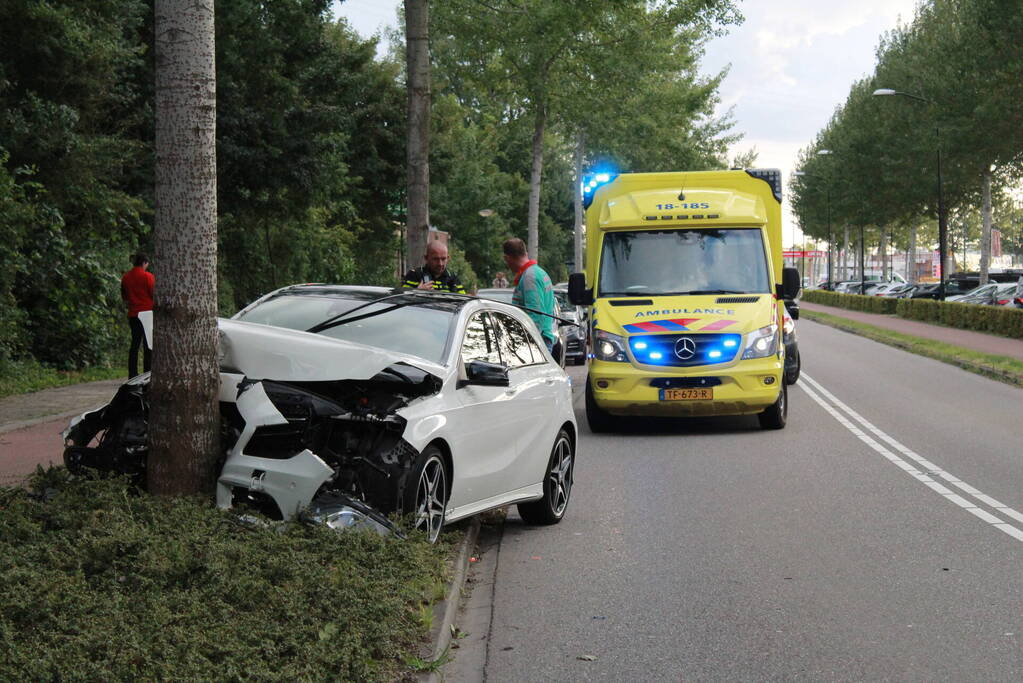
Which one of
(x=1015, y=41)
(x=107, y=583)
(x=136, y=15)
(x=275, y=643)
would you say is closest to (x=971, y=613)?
(x=275, y=643)

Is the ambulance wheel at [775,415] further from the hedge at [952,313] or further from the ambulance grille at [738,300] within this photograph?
the hedge at [952,313]

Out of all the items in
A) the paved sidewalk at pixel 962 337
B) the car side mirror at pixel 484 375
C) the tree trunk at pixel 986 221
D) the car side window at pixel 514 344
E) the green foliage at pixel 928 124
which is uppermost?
the green foliage at pixel 928 124

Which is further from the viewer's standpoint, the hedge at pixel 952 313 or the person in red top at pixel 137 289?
the hedge at pixel 952 313

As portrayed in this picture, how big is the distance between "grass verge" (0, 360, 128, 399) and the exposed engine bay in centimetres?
1051

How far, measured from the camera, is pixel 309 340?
7336 mm

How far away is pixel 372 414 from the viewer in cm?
685

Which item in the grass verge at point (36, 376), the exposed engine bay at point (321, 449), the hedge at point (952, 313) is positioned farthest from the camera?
the hedge at point (952, 313)

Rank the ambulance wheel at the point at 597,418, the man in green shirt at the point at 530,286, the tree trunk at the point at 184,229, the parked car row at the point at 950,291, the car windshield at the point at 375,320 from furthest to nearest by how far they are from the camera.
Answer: the parked car row at the point at 950,291
the ambulance wheel at the point at 597,418
the man in green shirt at the point at 530,286
the car windshield at the point at 375,320
the tree trunk at the point at 184,229

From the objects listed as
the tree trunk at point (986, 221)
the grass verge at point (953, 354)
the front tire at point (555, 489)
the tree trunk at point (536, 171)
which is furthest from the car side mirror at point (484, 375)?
the tree trunk at point (986, 221)

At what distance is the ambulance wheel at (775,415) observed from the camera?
14.8 metres

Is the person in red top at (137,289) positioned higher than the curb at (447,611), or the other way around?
the person in red top at (137,289)

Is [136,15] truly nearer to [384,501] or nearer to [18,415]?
[18,415]

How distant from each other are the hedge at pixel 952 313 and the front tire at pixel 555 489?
28647 millimetres

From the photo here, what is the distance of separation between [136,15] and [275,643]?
21.1m
